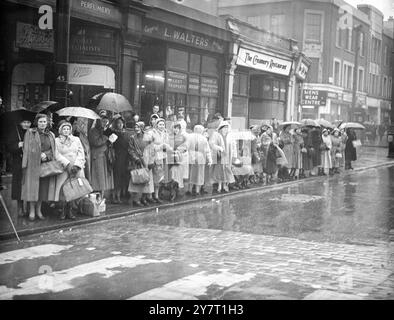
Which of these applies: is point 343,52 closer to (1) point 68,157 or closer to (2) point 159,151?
(2) point 159,151

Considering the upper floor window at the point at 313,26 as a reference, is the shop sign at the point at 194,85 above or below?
below

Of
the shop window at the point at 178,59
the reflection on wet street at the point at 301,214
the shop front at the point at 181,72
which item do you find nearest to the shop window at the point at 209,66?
→ the shop front at the point at 181,72

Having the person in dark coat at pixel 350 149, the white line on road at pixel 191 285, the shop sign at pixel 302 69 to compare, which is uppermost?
the shop sign at pixel 302 69

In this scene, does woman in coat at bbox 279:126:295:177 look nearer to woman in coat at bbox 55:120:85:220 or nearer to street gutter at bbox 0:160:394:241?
street gutter at bbox 0:160:394:241

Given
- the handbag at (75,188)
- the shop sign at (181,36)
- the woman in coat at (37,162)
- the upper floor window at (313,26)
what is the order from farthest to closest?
the shop sign at (181,36), the upper floor window at (313,26), the handbag at (75,188), the woman in coat at (37,162)

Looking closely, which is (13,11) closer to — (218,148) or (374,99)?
(218,148)

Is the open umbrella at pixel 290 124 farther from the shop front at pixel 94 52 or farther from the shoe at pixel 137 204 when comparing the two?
the shoe at pixel 137 204

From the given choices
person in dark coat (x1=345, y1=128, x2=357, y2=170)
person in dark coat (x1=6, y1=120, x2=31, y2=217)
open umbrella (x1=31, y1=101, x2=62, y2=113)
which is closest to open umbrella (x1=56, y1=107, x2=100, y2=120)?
open umbrella (x1=31, y1=101, x2=62, y2=113)

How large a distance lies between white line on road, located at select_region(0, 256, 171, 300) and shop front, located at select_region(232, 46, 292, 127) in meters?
11.0

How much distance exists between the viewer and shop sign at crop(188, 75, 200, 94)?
1800cm

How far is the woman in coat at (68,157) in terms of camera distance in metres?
9.08

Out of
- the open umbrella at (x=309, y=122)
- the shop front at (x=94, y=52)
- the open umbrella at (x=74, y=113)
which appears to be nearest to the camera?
the open umbrella at (x=74, y=113)

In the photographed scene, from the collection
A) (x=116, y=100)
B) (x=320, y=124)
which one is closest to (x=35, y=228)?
(x=116, y=100)

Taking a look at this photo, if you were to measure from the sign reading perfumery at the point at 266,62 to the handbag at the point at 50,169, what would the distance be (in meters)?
11.5
